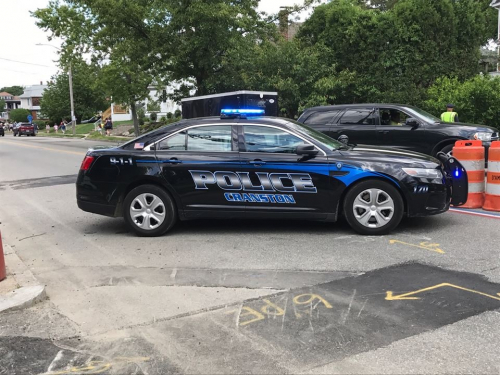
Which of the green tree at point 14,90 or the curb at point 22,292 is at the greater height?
the green tree at point 14,90

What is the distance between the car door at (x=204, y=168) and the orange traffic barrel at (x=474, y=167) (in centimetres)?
395

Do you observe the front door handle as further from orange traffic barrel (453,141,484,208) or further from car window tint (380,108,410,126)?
car window tint (380,108,410,126)

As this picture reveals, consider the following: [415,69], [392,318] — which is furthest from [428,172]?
[415,69]

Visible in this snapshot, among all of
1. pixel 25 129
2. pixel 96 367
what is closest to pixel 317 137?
pixel 96 367

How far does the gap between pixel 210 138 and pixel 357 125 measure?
5.61 meters

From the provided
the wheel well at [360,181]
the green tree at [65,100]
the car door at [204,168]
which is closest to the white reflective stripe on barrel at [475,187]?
the wheel well at [360,181]

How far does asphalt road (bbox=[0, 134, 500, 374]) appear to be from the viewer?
3322 millimetres

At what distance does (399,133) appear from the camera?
10.7 m

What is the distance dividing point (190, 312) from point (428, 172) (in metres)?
3.78

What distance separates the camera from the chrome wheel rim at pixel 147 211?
6.57 meters

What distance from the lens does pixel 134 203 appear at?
A: 6.61 meters

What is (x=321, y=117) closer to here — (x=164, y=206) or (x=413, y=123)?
(x=413, y=123)

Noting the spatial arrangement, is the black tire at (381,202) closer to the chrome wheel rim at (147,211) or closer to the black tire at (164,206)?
the black tire at (164,206)

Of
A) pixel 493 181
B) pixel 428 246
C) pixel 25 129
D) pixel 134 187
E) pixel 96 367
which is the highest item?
pixel 25 129
